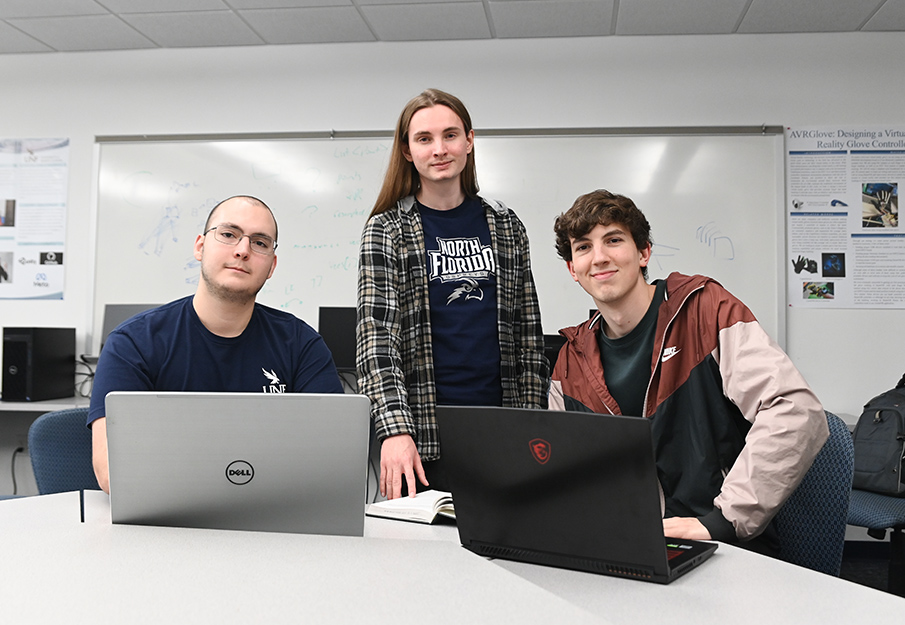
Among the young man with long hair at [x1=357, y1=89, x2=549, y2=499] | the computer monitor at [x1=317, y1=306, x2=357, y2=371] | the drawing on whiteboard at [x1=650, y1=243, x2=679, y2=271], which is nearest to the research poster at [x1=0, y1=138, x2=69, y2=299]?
the computer monitor at [x1=317, y1=306, x2=357, y2=371]

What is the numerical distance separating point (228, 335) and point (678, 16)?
2.63 meters

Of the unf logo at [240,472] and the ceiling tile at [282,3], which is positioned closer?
the unf logo at [240,472]

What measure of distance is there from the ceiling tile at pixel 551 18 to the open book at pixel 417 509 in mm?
2494

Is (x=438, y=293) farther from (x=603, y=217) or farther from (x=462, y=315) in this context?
(x=603, y=217)

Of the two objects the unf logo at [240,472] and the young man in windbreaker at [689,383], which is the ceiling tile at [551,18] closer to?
the young man in windbreaker at [689,383]

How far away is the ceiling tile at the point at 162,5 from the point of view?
3025mm

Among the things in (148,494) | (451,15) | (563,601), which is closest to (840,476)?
(563,601)

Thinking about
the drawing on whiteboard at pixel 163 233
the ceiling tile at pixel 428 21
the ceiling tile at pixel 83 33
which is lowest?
the drawing on whiteboard at pixel 163 233

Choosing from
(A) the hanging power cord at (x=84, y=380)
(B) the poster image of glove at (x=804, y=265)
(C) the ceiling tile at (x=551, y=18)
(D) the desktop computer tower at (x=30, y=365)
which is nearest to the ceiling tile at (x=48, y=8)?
(D) the desktop computer tower at (x=30, y=365)

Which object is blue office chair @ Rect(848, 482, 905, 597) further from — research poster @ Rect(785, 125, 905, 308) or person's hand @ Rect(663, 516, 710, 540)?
person's hand @ Rect(663, 516, 710, 540)

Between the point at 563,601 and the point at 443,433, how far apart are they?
0.93 feet

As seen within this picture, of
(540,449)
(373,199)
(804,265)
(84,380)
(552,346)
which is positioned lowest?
(84,380)

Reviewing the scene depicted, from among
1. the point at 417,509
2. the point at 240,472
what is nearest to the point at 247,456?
the point at 240,472

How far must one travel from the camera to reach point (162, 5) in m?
3.06
